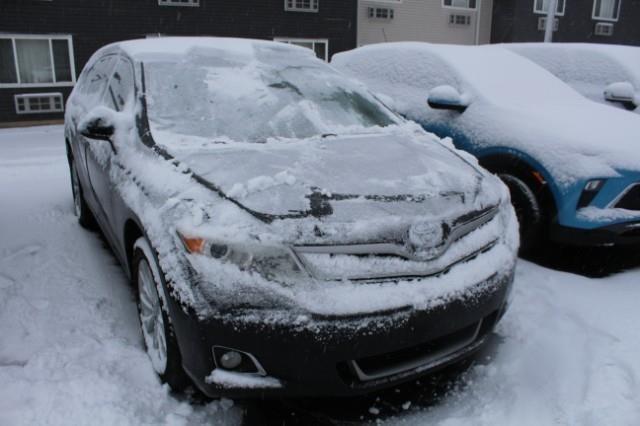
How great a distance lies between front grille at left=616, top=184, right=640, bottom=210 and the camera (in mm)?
3928

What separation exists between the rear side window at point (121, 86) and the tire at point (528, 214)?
283 centimetres

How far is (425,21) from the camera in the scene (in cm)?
2192

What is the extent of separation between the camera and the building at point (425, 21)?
67.0ft

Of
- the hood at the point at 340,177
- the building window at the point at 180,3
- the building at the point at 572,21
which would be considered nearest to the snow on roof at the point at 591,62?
the hood at the point at 340,177

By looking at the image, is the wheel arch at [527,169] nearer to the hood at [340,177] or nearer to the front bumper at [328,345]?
the hood at [340,177]

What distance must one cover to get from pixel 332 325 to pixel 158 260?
0.82 metres

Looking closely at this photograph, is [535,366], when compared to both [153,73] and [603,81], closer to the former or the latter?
[153,73]

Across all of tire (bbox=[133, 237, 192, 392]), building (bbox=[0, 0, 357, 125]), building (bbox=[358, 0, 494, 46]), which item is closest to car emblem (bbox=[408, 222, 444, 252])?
tire (bbox=[133, 237, 192, 392])

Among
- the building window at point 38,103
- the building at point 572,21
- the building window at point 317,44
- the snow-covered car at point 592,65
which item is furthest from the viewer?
the building at point 572,21

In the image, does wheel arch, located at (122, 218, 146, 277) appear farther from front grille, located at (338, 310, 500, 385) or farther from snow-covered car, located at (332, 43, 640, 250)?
snow-covered car, located at (332, 43, 640, 250)

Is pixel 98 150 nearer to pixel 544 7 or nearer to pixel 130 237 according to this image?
pixel 130 237

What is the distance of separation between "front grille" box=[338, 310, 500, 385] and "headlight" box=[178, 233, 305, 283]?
0.44 meters

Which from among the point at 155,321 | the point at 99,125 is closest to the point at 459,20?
the point at 99,125

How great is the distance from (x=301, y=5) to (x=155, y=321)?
1618cm
